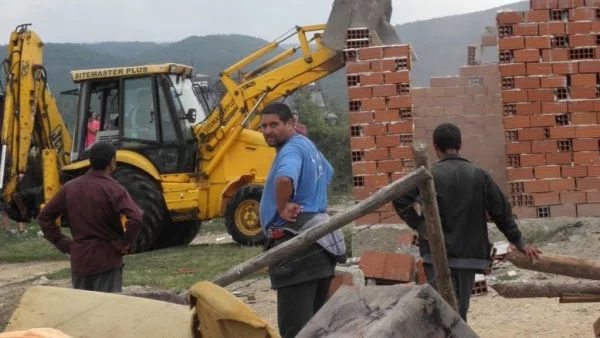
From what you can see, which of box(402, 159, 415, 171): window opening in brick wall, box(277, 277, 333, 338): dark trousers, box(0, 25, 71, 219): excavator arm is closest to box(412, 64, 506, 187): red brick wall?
box(402, 159, 415, 171): window opening in brick wall

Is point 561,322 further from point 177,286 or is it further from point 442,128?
point 177,286

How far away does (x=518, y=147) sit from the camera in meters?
10.9

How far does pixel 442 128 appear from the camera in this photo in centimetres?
602

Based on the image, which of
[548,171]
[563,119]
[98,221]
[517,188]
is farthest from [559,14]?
[98,221]

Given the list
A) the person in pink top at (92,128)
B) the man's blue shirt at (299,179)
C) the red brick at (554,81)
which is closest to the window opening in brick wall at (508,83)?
the red brick at (554,81)

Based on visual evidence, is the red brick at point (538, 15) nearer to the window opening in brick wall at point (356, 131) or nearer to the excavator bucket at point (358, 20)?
the window opening in brick wall at point (356, 131)

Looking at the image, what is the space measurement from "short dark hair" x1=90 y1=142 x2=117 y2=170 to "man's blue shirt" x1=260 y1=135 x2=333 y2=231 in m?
1.45

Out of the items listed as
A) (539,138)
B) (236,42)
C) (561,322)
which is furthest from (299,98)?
(236,42)

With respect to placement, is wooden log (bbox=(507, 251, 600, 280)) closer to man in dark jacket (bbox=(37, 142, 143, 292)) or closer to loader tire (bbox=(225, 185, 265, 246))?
man in dark jacket (bbox=(37, 142, 143, 292))

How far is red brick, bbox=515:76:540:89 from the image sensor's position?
35.6 feet

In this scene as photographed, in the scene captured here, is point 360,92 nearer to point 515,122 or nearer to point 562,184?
point 515,122

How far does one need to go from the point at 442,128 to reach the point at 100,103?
9.53 metres

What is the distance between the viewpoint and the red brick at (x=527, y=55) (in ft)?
35.5

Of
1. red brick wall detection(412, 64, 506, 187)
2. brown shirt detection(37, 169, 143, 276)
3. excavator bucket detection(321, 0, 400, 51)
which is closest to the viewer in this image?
brown shirt detection(37, 169, 143, 276)
